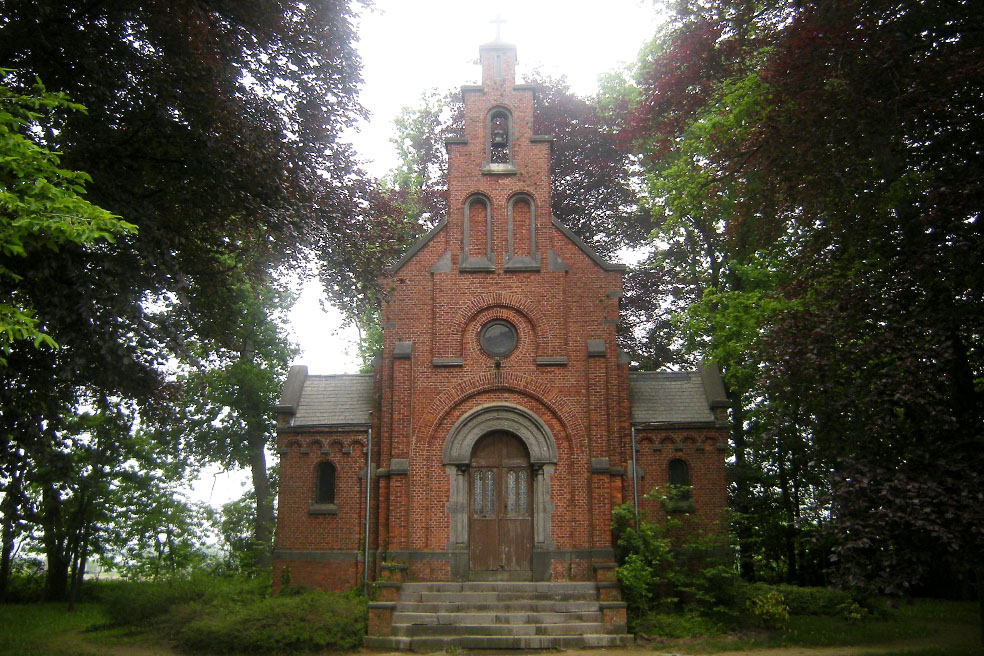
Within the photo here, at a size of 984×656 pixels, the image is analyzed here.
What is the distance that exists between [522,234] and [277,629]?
9.27 m

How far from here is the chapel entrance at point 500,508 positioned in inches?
650

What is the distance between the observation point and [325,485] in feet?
60.1

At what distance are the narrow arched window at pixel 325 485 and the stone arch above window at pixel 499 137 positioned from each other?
24.3 feet

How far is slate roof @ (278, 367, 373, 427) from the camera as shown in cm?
1869

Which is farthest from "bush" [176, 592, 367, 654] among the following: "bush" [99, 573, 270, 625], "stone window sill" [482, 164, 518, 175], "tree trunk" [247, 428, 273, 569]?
"tree trunk" [247, 428, 273, 569]

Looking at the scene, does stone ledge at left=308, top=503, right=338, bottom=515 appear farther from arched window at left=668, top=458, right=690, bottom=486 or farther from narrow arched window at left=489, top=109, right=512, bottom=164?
narrow arched window at left=489, top=109, right=512, bottom=164

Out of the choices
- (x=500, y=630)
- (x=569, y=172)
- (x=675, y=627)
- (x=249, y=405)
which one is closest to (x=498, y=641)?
(x=500, y=630)

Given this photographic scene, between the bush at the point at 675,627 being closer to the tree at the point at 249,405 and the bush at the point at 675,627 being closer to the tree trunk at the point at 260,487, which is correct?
the tree at the point at 249,405

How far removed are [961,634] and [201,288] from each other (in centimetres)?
1578

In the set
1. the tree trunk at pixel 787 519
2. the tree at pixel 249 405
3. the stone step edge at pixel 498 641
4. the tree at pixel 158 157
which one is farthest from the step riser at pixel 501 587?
the tree at pixel 249 405

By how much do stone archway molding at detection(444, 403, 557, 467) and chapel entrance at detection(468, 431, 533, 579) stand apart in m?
0.23

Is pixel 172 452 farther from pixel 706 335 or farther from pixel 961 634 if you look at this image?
pixel 961 634

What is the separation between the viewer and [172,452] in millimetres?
27594

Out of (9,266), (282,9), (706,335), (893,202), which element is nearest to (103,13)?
(282,9)
